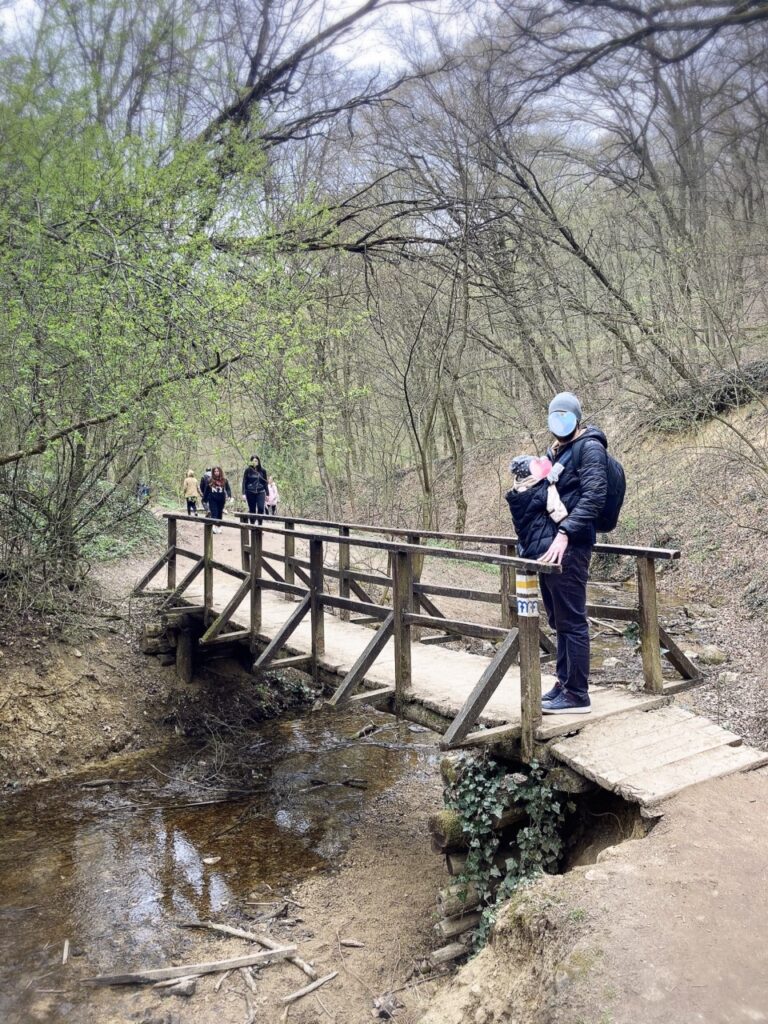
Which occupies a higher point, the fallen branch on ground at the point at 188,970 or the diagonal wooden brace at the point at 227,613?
the diagonal wooden brace at the point at 227,613

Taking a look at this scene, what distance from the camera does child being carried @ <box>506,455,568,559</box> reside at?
4.46 metres

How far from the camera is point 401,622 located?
5.65 metres

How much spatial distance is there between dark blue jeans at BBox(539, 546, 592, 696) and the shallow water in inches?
114

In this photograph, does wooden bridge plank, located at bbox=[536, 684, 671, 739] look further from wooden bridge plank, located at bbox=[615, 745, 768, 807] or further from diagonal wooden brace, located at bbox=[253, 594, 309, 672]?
diagonal wooden brace, located at bbox=[253, 594, 309, 672]

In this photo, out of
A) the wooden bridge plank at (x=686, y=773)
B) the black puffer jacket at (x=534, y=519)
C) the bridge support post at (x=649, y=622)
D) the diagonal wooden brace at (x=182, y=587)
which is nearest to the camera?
the wooden bridge plank at (x=686, y=773)

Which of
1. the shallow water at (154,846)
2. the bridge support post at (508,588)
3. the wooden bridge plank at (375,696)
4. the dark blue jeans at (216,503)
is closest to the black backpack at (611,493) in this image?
the bridge support post at (508,588)

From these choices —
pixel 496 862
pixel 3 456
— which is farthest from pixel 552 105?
pixel 496 862

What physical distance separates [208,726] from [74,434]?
12.7 ft

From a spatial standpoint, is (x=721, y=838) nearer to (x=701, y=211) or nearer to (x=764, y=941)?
(x=764, y=941)

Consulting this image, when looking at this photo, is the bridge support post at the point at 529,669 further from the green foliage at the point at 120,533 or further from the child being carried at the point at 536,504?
the green foliage at the point at 120,533

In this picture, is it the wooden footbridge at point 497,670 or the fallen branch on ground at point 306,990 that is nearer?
the wooden footbridge at point 497,670

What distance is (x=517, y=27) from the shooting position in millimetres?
5605

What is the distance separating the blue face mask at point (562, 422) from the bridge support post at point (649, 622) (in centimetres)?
103

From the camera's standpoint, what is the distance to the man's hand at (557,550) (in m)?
4.32
